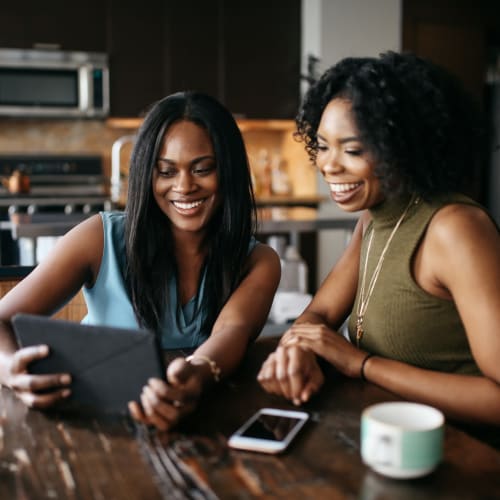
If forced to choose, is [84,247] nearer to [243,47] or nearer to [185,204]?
[185,204]

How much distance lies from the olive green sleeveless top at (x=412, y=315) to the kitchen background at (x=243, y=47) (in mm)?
3637

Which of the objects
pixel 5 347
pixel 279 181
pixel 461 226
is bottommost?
pixel 279 181

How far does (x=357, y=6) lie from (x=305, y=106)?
378cm

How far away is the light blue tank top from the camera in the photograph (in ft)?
4.90

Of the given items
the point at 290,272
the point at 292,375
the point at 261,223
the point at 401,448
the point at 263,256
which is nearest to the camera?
the point at 401,448

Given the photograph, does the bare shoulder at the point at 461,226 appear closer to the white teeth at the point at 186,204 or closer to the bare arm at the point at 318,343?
the bare arm at the point at 318,343

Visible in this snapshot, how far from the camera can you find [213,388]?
1104mm

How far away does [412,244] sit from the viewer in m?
1.20

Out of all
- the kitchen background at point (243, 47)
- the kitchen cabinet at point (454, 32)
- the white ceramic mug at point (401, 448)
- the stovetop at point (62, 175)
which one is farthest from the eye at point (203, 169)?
the kitchen cabinet at point (454, 32)

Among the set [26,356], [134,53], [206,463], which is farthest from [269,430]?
[134,53]

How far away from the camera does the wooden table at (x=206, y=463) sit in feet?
2.46

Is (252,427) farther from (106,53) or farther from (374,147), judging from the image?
(106,53)

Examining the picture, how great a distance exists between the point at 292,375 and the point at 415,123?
1.62ft

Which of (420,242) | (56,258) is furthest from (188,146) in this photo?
(420,242)
